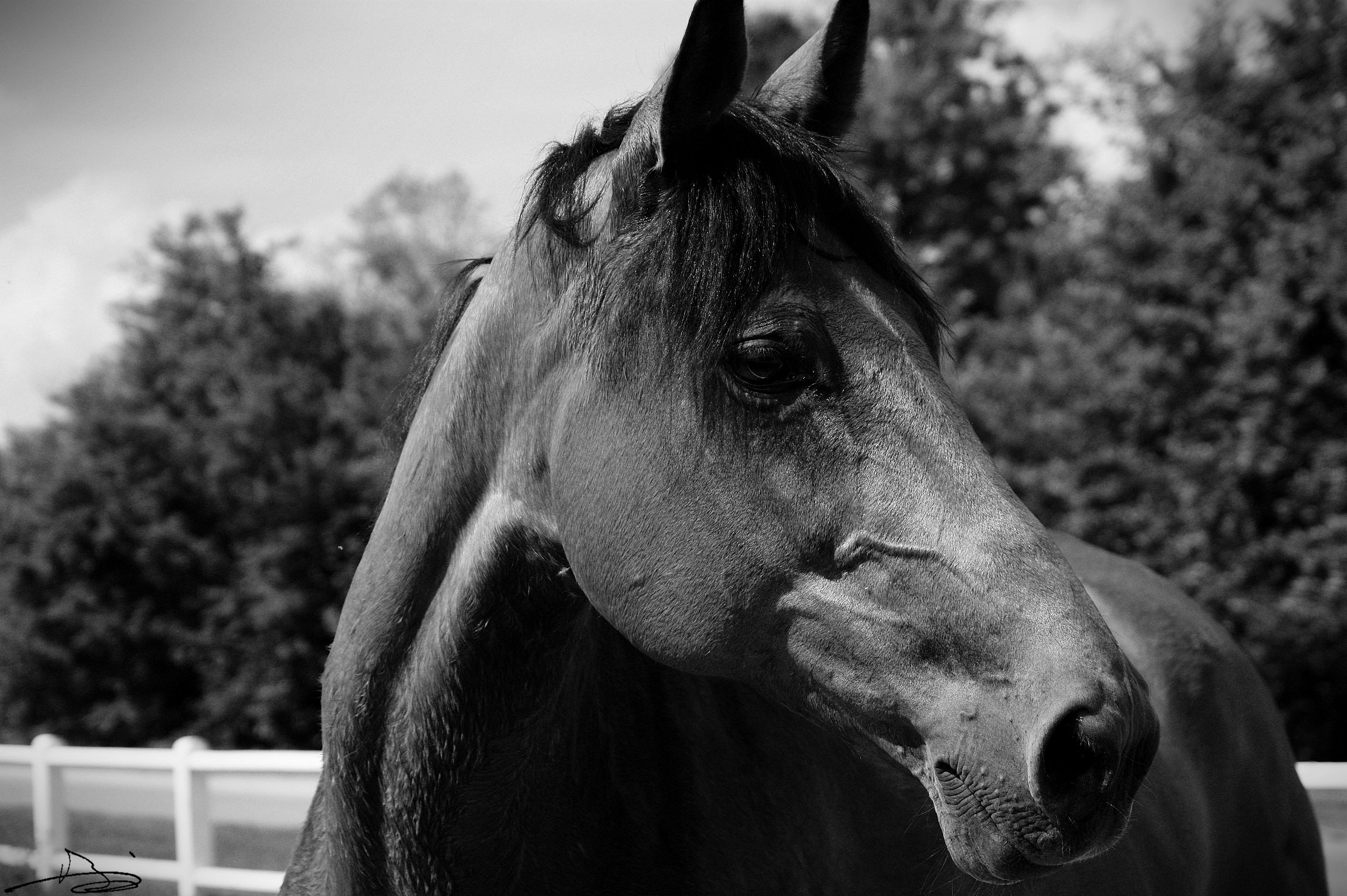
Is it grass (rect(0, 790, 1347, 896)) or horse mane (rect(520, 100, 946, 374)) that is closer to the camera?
horse mane (rect(520, 100, 946, 374))

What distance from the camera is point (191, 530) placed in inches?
640

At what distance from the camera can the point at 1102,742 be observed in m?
1.51

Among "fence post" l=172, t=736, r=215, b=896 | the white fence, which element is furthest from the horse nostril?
"fence post" l=172, t=736, r=215, b=896

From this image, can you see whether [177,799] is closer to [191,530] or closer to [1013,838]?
[1013,838]

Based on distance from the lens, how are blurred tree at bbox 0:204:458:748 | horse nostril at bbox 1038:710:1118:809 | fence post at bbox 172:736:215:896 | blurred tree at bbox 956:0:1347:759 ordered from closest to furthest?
horse nostril at bbox 1038:710:1118:809 → fence post at bbox 172:736:215:896 → blurred tree at bbox 956:0:1347:759 → blurred tree at bbox 0:204:458:748

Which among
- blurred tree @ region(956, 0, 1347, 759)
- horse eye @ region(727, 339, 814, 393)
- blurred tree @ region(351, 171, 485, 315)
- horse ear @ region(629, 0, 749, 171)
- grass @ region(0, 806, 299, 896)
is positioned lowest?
grass @ region(0, 806, 299, 896)

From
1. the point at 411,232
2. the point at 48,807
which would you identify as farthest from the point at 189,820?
the point at 411,232

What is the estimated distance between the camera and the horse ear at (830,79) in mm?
2328

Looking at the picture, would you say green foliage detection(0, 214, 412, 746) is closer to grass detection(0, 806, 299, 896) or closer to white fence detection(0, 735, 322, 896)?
grass detection(0, 806, 299, 896)

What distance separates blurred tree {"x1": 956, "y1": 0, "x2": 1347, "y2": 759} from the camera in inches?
402

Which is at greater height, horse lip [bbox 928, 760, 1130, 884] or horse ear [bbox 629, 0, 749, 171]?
horse ear [bbox 629, 0, 749, 171]

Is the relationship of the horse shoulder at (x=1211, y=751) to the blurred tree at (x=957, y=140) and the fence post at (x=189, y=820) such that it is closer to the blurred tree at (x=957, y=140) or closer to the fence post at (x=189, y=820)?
the fence post at (x=189, y=820)

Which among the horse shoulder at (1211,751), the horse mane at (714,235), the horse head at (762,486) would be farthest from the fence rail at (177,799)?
the horse mane at (714,235)
